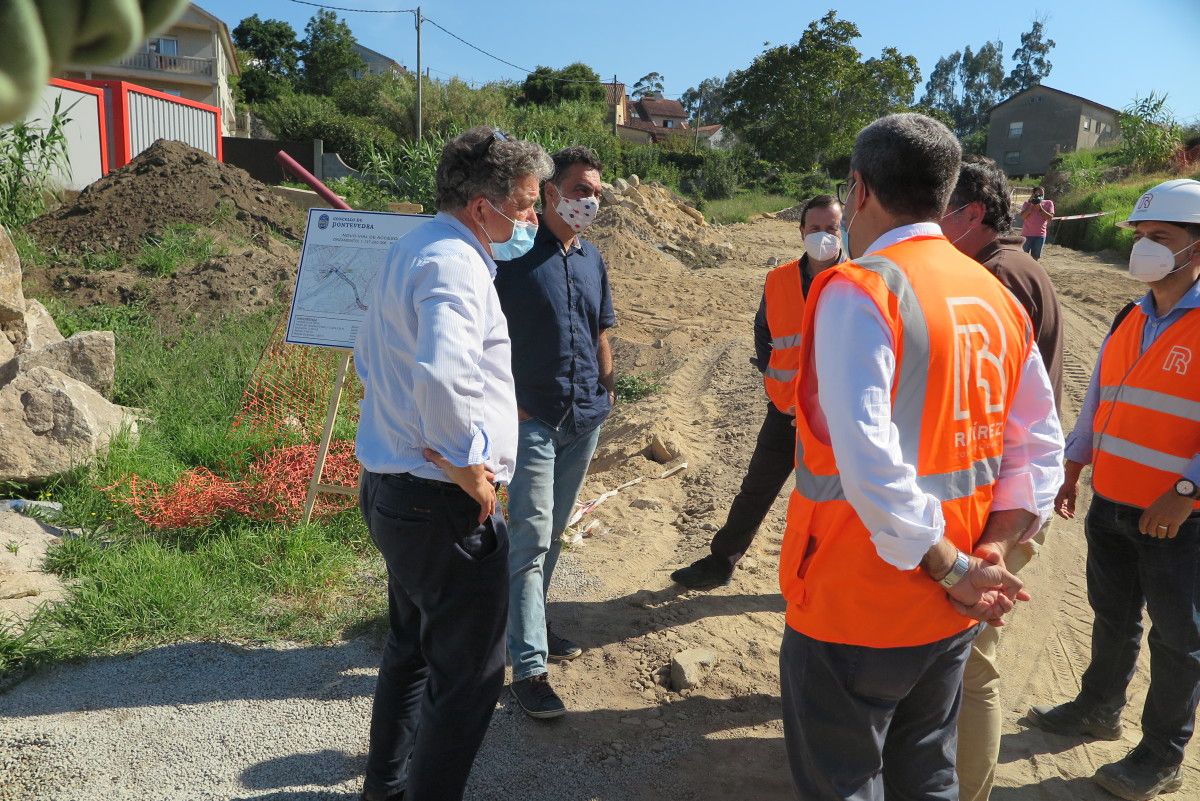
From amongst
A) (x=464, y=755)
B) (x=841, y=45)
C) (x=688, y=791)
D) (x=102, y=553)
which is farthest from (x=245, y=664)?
(x=841, y=45)

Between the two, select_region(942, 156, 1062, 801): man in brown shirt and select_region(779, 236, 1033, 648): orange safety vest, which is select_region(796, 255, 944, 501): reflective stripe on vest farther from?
select_region(942, 156, 1062, 801): man in brown shirt

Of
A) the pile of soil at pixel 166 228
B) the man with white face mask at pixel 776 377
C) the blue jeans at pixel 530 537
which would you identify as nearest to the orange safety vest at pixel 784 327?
the man with white face mask at pixel 776 377

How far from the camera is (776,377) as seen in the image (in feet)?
13.1

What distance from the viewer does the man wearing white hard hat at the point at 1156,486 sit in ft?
9.66

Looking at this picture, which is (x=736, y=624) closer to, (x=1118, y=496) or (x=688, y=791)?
(x=688, y=791)

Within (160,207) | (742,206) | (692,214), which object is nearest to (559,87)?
(742,206)

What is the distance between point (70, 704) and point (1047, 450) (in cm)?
346

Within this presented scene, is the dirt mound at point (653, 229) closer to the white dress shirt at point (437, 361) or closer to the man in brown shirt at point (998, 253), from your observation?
the man in brown shirt at point (998, 253)

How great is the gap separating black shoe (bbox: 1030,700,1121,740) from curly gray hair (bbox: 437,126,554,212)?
296cm

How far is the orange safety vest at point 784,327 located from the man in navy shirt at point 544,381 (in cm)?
91

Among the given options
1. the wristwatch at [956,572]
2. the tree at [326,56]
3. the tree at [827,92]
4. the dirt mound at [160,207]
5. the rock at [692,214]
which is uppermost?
the tree at [326,56]

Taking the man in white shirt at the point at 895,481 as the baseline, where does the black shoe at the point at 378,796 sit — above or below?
below

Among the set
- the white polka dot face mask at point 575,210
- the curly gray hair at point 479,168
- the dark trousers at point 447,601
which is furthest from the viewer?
the white polka dot face mask at point 575,210

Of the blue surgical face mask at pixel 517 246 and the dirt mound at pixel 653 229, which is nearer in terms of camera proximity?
the blue surgical face mask at pixel 517 246
